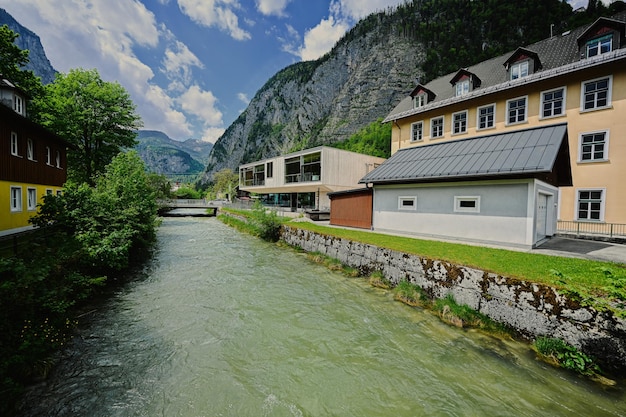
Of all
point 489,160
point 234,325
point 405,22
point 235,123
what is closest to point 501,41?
point 405,22

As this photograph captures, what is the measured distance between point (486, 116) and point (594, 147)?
6.24m

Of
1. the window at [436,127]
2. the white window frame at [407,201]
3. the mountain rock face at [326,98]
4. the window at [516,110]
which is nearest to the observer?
the white window frame at [407,201]

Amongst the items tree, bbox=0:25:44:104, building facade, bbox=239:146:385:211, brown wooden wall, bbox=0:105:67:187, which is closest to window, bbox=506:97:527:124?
building facade, bbox=239:146:385:211

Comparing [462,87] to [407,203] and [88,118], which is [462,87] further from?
[88,118]

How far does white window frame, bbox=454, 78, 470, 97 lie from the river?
62.9 ft

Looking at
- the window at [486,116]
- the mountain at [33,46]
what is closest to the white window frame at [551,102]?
the window at [486,116]

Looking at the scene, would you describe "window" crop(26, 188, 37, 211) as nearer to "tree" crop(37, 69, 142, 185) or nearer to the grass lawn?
"tree" crop(37, 69, 142, 185)

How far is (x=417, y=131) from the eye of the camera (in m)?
22.4

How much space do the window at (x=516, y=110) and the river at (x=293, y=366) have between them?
17079mm

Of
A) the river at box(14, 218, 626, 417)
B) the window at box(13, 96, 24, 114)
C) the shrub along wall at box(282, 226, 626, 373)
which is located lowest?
the river at box(14, 218, 626, 417)

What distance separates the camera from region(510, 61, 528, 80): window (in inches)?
676

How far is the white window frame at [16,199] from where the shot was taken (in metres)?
13.3

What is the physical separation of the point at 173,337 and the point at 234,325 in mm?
1420

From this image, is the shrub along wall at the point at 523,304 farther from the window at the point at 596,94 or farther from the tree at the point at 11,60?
the tree at the point at 11,60
